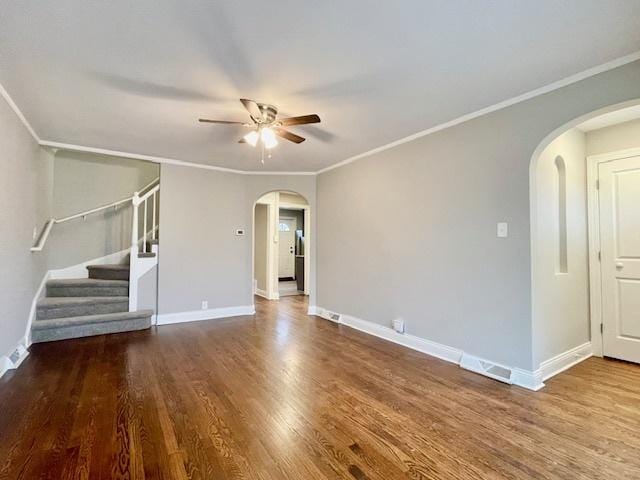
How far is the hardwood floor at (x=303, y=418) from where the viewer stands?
1.67 metres

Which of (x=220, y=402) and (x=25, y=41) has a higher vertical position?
(x=25, y=41)

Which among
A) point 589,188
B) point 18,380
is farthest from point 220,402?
point 589,188

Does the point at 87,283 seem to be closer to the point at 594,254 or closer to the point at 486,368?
the point at 486,368

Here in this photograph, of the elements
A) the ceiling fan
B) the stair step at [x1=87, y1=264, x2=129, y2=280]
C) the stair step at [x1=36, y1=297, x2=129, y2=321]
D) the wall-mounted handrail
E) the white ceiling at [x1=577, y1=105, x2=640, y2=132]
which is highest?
the white ceiling at [x1=577, y1=105, x2=640, y2=132]

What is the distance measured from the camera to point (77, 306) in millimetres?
4133

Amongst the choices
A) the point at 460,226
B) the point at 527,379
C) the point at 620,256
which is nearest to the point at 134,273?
the point at 460,226

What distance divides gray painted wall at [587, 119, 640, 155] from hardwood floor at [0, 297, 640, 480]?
2204mm

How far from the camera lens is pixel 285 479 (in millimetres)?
1572

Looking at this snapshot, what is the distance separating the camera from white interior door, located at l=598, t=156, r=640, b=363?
10.4 ft

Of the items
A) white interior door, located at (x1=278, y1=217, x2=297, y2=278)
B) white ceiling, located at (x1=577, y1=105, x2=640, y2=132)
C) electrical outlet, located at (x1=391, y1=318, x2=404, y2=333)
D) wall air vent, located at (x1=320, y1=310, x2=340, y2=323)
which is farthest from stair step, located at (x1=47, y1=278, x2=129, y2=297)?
white ceiling, located at (x1=577, y1=105, x2=640, y2=132)

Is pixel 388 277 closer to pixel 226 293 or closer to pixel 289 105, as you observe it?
pixel 289 105

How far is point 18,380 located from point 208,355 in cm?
155

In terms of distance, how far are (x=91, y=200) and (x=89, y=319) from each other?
217cm

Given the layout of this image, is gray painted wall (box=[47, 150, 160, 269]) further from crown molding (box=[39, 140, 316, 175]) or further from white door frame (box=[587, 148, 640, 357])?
white door frame (box=[587, 148, 640, 357])
